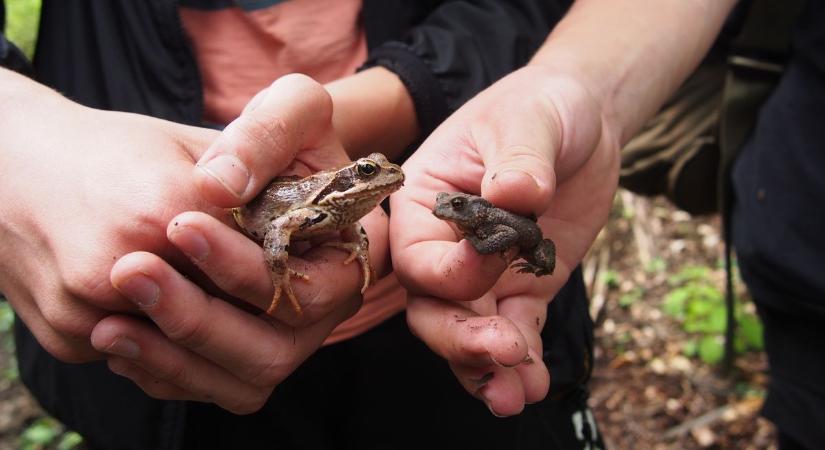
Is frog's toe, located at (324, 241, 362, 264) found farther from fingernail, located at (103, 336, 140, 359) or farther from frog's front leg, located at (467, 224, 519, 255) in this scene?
fingernail, located at (103, 336, 140, 359)

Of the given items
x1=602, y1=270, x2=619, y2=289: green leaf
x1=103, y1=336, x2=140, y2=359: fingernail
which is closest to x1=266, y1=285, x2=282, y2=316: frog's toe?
x1=103, y1=336, x2=140, y2=359: fingernail

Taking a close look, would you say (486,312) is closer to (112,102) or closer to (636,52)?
(636,52)

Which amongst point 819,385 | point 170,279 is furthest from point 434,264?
point 819,385

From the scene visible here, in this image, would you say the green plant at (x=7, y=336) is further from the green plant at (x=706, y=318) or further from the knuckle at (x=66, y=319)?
the green plant at (x=706, y=318)

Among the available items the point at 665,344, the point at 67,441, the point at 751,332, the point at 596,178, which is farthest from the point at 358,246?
the point at 751,332

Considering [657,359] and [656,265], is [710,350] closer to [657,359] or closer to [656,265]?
[657,359]

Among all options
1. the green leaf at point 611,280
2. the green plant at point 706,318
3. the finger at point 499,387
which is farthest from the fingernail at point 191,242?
the green leaf at point 611,280
